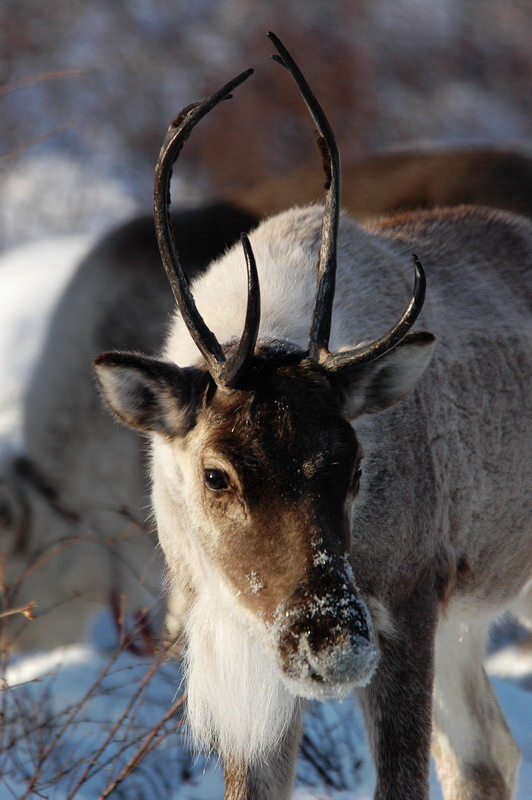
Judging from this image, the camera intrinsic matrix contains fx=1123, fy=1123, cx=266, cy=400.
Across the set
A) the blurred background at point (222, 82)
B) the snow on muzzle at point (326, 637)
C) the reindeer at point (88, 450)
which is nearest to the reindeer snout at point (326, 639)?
the snow on muzzle at point (326, 637)

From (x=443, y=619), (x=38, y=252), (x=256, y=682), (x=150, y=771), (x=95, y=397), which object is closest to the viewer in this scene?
(x=256, y=682)

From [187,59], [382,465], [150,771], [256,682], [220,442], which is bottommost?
[150,771]

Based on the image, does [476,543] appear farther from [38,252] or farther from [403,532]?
[38,252]

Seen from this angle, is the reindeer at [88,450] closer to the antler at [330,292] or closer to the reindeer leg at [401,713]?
the reindeer leg at [401,713]

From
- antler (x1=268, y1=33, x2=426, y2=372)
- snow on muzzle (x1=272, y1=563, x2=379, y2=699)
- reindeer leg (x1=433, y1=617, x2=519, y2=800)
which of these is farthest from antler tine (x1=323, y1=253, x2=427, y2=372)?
reindeer leg (x1=433, y1=617, x2=519, y2=800)

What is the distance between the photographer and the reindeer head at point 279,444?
2422 mm

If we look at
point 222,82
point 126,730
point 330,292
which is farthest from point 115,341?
point 222,82

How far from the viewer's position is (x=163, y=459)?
3039 mm

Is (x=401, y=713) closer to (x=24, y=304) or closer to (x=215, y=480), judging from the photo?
(x=215, y=480)

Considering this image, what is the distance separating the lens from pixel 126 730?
339 cm

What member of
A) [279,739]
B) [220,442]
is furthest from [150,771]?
[220,442]

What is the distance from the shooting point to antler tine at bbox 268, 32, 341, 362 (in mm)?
2727

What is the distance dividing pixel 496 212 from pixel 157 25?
39.2ft

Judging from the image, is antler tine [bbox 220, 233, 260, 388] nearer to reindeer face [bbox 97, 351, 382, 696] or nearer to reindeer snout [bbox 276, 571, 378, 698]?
reindeer face [bbox 97, 351, 382, 696]
